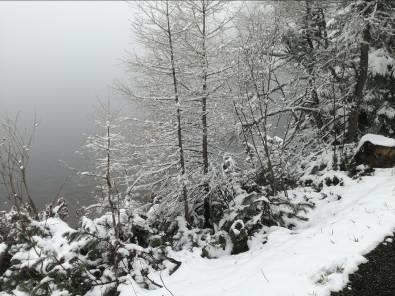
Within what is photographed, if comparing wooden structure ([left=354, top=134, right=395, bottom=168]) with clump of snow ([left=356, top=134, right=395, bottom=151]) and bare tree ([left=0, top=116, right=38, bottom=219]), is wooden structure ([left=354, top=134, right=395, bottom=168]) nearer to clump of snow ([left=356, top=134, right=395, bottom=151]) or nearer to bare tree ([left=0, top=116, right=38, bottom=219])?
clump of snow ([left=356, top=134, right=395, bottom=151])

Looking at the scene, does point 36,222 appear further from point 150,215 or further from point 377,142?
point 377,142

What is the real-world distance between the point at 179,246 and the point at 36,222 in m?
3.46

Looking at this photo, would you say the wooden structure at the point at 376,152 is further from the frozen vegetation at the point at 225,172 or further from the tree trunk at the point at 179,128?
the tree trunk at the point at 179,128

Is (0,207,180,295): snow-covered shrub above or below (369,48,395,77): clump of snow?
below

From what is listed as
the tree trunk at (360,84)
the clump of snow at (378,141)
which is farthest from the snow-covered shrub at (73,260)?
the tree trunk at (360,84)

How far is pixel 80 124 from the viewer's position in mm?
51531

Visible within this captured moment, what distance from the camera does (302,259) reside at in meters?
5.60

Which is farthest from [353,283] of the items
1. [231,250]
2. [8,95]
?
[8,95]

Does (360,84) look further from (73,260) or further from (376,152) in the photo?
(73,260)

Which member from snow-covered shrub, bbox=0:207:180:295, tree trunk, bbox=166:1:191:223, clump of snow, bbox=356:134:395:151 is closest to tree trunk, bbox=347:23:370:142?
clump of snow, bbox=356:134:395:151

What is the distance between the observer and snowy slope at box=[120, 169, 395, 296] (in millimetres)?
5098

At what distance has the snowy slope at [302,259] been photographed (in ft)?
16.7

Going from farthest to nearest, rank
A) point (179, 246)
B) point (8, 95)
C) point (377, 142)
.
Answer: point (8, 95)
point (377, 142)
point (179, 246)

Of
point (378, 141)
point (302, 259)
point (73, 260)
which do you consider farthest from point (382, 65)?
point (73, 260)
